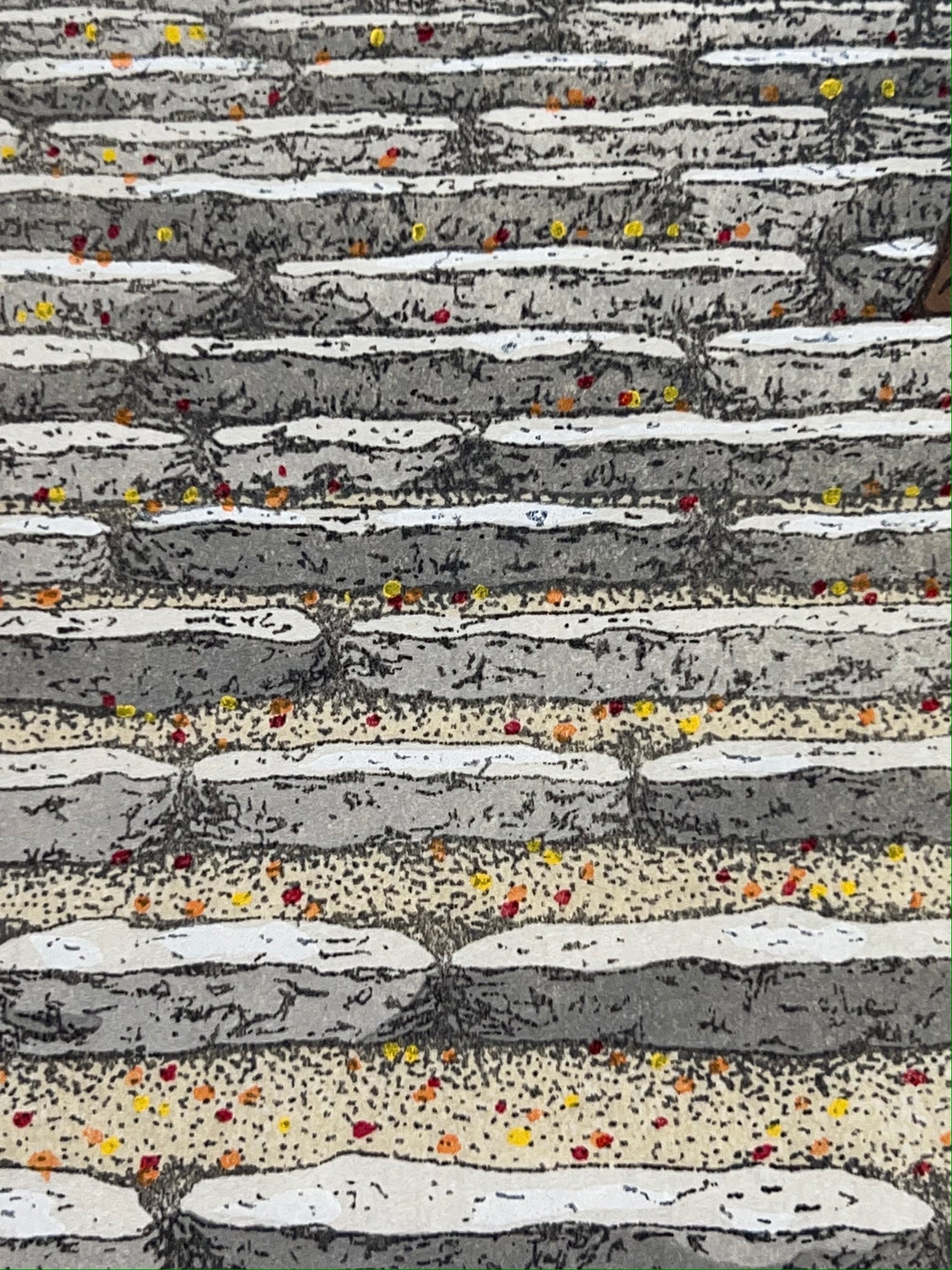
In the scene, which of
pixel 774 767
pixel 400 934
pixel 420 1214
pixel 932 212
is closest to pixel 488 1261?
pixel 420 1214

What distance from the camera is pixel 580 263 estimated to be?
19.7 inches

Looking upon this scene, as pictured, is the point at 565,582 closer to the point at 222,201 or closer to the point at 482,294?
the point at 482,294

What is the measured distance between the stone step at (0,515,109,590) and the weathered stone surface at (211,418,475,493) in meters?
0.09

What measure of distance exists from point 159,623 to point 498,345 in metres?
0.28

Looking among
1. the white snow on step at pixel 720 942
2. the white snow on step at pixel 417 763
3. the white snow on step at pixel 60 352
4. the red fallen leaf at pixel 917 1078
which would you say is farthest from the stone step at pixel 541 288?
the red fallen leaf at pixel 917 1078

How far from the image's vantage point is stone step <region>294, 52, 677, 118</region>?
496 mm

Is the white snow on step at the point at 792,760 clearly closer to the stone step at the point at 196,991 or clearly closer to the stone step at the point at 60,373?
the stone step at the point at 196,991

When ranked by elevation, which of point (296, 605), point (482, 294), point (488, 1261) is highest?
point (482, 294)

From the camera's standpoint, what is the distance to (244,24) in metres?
0.50

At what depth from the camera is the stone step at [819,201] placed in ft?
1.63

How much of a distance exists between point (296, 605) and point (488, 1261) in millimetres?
408

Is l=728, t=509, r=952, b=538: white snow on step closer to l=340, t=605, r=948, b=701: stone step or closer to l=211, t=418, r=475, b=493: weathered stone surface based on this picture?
l=340, t=605, r=948, b=701: stone step

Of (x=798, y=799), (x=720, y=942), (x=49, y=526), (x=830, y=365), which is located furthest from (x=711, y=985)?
(x=49, y=526)

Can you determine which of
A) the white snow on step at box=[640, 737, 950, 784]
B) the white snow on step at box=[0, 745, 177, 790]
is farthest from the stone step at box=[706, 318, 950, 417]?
the white snow on step at box=[0, 745, 177, 790]
